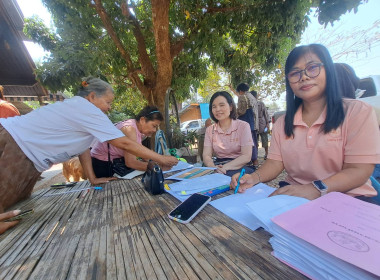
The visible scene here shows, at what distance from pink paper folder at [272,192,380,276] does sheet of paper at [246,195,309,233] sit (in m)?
0.07

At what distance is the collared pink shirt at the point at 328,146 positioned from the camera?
3.37 ft

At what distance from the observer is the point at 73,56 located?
12.7 feet

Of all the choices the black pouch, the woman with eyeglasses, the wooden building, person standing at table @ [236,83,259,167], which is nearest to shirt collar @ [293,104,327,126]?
the woman with eyeglasses

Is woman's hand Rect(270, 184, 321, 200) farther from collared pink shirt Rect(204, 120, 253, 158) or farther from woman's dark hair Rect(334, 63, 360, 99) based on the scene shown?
collared pink shirt Rect(204, 120, 253, 158)

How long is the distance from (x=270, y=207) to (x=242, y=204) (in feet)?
0.81

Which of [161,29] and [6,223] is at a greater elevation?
[161,29]

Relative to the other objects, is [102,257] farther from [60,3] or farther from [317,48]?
[60,3]

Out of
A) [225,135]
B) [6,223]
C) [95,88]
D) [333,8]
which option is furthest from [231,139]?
[333,8]

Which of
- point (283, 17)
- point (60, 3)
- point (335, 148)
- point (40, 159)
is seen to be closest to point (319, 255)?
point (335, 148)

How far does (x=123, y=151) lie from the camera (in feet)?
7.38

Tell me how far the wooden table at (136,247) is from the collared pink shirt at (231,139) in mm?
1362

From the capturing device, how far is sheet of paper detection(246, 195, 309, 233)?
691 mm

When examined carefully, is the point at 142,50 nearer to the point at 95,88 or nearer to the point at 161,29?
the point at 161,29

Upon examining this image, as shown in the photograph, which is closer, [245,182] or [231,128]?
[245,182]
